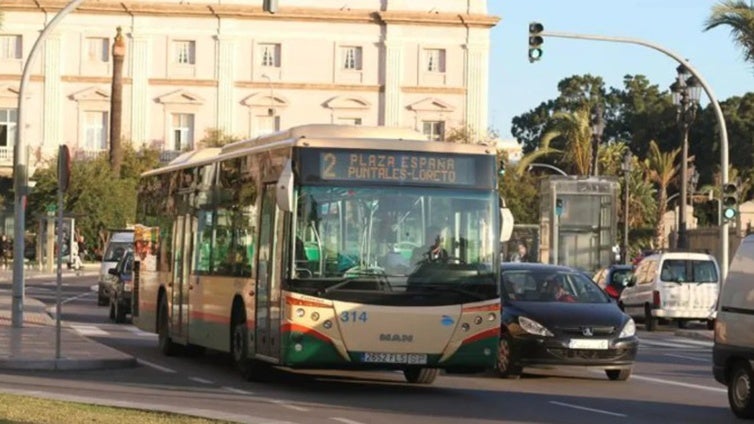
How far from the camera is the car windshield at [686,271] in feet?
133

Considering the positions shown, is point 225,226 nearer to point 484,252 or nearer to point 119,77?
point 484,252

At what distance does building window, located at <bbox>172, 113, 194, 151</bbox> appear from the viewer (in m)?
108

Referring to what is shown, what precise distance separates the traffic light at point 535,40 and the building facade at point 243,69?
6749cm

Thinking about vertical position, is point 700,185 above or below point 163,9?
below

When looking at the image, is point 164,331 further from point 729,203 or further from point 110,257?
point 110,257

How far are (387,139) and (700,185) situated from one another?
10007cm

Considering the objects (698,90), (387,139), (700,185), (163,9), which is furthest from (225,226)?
(700,185)

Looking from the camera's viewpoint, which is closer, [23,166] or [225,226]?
[225,226]

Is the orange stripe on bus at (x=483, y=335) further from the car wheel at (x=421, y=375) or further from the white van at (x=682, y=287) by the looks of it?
the white van at (x=682, y=287)

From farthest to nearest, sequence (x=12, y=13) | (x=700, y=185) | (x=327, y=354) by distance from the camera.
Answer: (x=700, y=185)
(x=12, y=13)
(x=327, y=354)

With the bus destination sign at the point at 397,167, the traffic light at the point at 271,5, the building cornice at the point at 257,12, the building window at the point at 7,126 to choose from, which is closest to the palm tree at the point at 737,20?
the traffic light at the point at 271,5

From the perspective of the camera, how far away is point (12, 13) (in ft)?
341

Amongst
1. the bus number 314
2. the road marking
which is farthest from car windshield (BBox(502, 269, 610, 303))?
the road marking

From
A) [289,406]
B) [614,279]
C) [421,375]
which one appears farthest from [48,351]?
[614,279]
